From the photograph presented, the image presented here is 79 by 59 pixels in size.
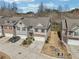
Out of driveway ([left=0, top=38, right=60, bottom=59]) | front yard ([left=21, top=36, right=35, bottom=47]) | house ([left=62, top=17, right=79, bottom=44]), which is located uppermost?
house ([left=62, top=17, right=79, bottom=44])

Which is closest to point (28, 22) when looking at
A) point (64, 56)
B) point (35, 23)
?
point (35, 23)

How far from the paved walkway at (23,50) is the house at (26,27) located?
4688mm

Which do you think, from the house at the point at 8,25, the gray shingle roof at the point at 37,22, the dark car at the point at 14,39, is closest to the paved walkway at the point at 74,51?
the gray shingle roof at the point at 37,22

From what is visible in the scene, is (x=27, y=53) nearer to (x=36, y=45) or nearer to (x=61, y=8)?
(x=36, y=45)

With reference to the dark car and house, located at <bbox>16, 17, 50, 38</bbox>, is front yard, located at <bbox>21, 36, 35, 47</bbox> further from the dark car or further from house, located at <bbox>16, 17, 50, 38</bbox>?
the dark car

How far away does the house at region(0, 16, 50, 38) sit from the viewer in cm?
5244

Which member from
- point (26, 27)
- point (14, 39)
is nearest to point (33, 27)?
point (26, 27)

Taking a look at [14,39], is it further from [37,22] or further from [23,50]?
[23,50]

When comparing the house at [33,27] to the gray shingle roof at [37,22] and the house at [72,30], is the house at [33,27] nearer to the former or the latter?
the gray shingle roof at [37,22]

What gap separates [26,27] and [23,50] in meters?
14.2

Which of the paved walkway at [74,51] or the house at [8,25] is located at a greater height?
the house at [8,25]

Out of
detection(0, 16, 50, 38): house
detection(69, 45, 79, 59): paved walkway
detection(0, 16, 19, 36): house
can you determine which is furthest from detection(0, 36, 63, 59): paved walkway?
detection(0, 16, 19, 36): house

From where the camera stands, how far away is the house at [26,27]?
52.4m

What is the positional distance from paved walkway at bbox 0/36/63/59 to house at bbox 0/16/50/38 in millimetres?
4688
